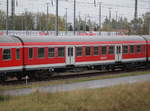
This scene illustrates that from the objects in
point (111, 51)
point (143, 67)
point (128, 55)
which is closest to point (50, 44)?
point (111, 51)

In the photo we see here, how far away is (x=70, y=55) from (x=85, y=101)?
11.4 metres

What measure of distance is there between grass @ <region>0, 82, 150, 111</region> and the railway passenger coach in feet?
23.4

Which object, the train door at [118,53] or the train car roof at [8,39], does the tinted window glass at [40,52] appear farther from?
the train door at [118,53]

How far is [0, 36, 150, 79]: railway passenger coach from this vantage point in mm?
20078

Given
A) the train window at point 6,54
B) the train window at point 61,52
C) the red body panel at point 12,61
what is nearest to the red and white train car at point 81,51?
the train window at point 61,52

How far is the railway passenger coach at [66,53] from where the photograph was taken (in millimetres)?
20078

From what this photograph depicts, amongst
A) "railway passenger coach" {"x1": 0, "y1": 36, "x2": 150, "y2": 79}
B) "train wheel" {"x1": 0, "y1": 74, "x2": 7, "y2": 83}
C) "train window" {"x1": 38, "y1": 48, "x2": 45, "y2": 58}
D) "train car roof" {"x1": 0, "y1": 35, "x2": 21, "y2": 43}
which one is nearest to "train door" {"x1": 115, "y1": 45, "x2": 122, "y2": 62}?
"railway passenger coach" {"x1": 0, "y1": 36, "x2": 150, "y2": 79}

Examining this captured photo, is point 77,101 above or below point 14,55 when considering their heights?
below

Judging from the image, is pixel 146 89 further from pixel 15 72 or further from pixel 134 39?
pixel 134 39

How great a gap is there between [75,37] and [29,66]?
17.8ft

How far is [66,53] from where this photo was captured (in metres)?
23.3

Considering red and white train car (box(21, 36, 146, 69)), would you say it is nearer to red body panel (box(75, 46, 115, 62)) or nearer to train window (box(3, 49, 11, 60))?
red body panel (box(75, 46, 115, 62))

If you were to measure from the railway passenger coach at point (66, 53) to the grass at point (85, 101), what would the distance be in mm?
7126

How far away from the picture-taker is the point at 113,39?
89.5 ft
